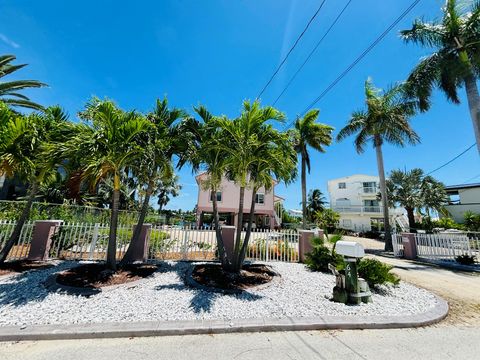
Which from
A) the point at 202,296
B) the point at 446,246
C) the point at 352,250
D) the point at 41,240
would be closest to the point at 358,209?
the point at 446,246

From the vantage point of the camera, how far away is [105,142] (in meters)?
5.84

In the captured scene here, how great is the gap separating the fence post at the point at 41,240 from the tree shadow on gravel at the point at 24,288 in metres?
1.56

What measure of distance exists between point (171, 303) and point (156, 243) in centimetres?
456

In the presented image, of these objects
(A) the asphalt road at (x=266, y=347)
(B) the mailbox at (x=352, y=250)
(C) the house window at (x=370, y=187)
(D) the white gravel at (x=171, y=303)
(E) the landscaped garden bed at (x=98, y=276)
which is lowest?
(A) the asphalt road at (x=266, y=347)

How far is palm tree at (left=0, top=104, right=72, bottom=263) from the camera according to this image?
6.16m

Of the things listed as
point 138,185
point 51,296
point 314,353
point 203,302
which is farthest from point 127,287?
point 314,353

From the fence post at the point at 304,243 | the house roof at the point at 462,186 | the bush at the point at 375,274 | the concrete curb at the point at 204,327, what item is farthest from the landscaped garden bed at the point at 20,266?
the house roof at the point at 462,186

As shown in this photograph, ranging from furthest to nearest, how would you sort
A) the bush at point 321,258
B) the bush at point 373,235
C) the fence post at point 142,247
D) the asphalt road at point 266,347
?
the bush at point 373,235 < the fence post at point 142,247 < the bush at point 321,258 < the asphalt road at point 266,347

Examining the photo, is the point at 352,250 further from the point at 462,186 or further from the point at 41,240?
the point at 462,186

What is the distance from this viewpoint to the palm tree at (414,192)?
83.1 feet

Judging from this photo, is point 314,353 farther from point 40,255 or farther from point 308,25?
point 40,255

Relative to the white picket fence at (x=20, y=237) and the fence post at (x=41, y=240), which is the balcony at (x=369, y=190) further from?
the white picket fence at (x=20, y=237)

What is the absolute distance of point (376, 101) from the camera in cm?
1719

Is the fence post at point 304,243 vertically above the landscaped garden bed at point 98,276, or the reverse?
the fence post at point 304,243
